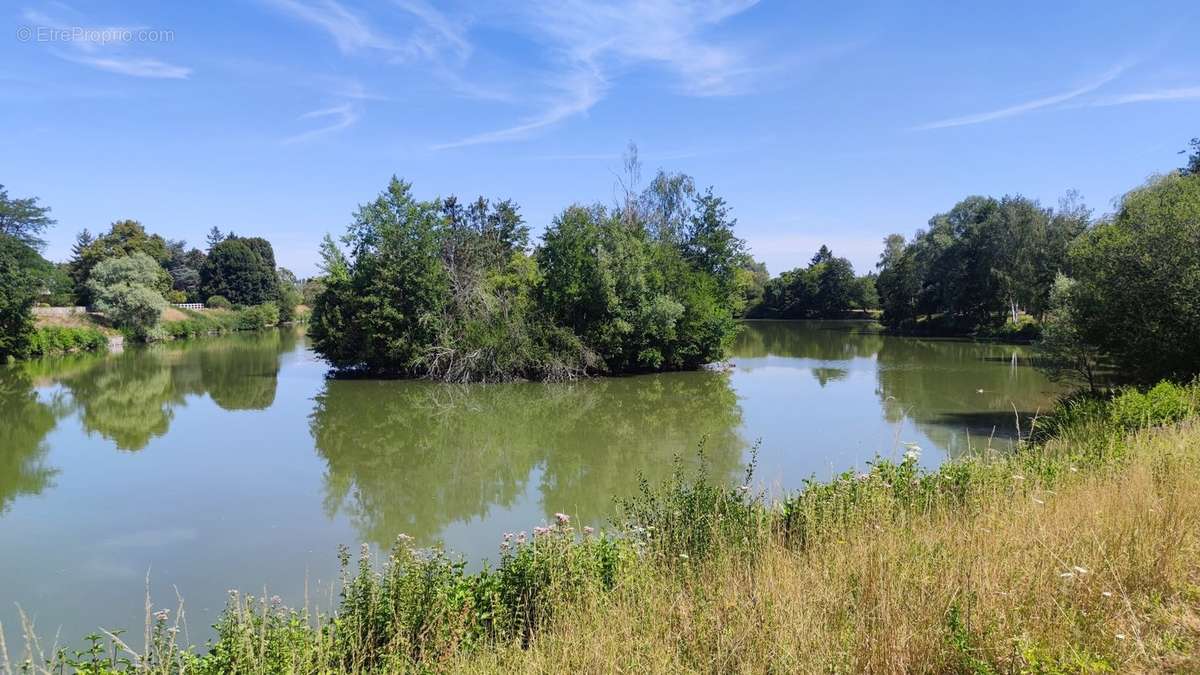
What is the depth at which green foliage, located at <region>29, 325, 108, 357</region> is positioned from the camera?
3772 centimetres

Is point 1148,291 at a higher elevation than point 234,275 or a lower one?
lower

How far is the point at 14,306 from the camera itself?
32.7 metres

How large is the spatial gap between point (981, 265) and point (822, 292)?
33.8m

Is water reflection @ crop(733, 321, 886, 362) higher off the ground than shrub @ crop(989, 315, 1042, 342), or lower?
lower

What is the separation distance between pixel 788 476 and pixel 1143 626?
817cm

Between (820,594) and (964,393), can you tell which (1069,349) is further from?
(820,594)

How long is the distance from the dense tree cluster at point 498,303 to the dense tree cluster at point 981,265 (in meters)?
24.1

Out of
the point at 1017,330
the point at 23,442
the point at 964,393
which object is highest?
the point at 1017,330

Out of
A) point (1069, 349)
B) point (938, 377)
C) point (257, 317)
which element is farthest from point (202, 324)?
point (1069, 349)

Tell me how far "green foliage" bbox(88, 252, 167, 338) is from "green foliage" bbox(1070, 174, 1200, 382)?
175ft

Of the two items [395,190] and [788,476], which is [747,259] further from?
[788,476]

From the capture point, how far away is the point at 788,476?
11250 mm

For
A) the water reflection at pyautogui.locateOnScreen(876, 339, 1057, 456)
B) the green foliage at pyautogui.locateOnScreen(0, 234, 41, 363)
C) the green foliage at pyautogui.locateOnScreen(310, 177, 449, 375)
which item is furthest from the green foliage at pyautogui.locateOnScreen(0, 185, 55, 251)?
the water reflection at pyautogui.locateOnScreen(876, 339, 1057, 456)

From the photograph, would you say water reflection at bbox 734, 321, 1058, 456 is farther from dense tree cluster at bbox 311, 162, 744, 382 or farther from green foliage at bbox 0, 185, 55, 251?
green foliage at bbox 0, 185, 55, 251
